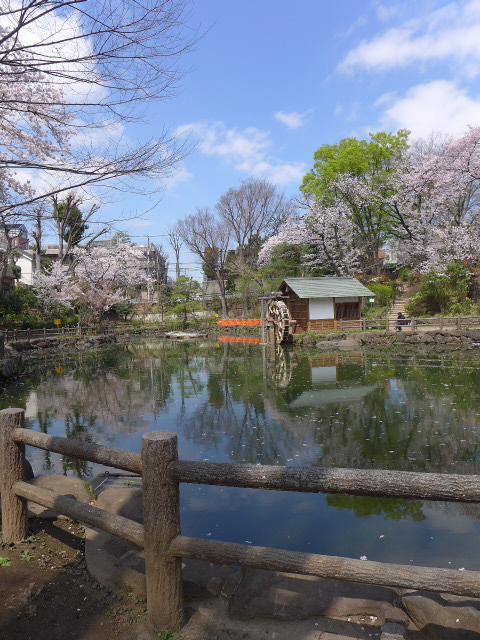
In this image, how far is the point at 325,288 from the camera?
26.6 m

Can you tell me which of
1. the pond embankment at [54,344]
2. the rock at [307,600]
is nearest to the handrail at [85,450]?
the rock at [307,600]

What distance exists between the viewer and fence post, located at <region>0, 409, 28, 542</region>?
3.17m

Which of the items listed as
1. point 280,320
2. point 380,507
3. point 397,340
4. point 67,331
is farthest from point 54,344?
point 380,507

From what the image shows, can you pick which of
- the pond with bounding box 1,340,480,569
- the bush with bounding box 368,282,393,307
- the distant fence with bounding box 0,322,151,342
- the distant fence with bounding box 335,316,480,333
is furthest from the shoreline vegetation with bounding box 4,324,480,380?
the bush with bounding box 368,282,393,307

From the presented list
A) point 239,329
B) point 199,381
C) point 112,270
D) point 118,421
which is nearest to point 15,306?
point 112,270

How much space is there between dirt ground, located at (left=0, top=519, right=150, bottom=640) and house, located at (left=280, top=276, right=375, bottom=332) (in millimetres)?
23310

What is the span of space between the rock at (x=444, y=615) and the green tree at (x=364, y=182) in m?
27.9

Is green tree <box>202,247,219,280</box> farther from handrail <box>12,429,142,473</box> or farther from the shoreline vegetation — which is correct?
handrail <box>12,429,142,473</box>

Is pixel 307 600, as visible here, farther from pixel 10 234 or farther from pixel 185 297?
pixel 185 297

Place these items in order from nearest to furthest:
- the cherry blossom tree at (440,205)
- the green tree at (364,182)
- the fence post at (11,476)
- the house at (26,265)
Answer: the fence post at (11,476)
the cherry blossom tree at (440,205)
the green tree at (364,182)
the house at (26,265)

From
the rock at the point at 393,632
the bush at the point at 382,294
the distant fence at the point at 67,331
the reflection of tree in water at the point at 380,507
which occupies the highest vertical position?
the bush at the point at 382,294

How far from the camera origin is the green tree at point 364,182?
29266 mm

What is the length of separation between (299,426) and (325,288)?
18.7 metres

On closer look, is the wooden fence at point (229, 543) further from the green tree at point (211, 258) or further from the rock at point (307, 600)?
the green tree at point (211, 258)
